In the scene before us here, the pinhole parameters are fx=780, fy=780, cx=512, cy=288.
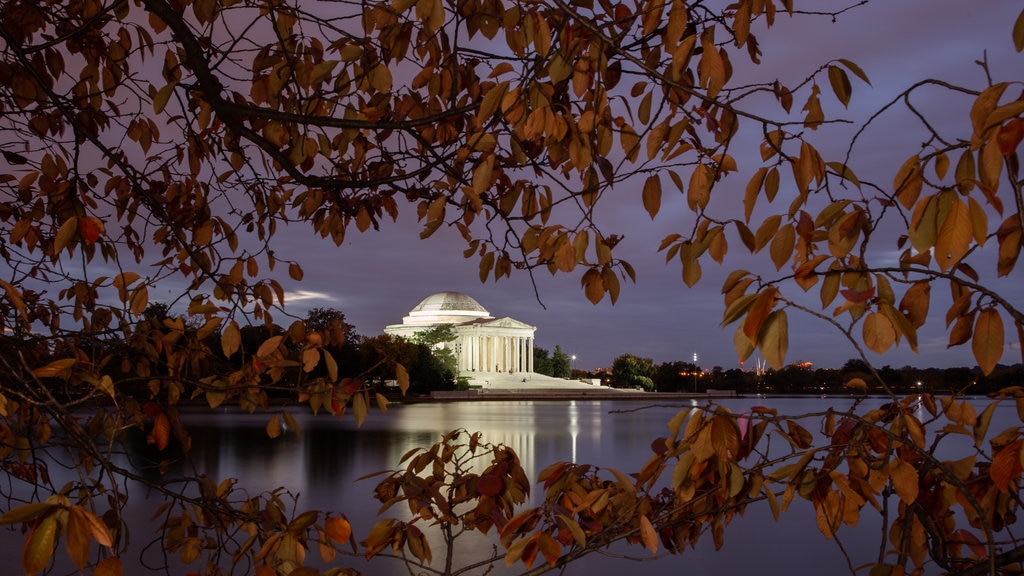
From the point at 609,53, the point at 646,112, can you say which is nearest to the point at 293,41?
the point at 609,53

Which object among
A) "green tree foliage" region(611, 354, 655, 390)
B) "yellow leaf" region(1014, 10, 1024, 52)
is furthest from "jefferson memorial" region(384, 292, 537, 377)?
"yellow leaf" region(1014, 10, 1024, 52)

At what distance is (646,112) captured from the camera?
8.41 feet

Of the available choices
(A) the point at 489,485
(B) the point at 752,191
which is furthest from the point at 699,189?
(A) the point at 489,485

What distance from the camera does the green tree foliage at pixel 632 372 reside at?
119938 millimetres

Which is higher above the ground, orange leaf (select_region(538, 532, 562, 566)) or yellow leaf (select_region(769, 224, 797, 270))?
yellow leaf (select_region(769, 224, 797, 270))

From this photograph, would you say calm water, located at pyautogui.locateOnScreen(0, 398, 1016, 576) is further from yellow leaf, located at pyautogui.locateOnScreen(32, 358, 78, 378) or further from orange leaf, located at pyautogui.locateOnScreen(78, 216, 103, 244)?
orange leaf, located at pyautogui.locateOnScreen(78, 216, 103, 244)

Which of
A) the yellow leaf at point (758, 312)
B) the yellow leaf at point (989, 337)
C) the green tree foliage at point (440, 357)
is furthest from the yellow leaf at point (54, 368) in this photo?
the green tree foliage at point (440, 357)

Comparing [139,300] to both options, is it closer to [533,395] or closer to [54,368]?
[54,368]

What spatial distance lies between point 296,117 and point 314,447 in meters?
26.2

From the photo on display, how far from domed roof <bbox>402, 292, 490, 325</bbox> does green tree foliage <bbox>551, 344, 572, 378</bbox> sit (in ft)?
45.9

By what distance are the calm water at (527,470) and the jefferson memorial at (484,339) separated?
242ft

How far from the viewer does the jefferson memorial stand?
11531 cm

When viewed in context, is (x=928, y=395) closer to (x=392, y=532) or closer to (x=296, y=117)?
(x=392, y=532)

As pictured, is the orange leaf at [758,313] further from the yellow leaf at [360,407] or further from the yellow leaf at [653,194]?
the yellow leaf at [360,407]
